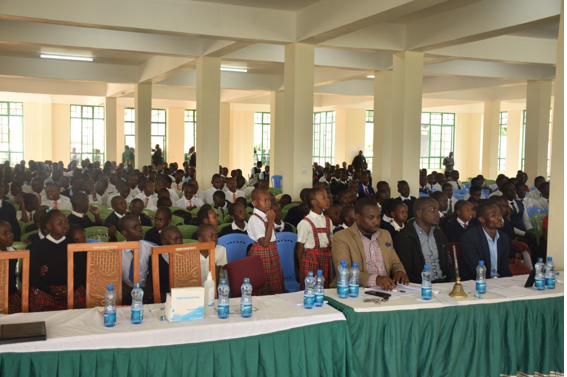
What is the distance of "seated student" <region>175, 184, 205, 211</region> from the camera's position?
446 inches

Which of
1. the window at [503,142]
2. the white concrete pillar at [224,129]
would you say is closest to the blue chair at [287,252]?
the white concrete pillar at [224,129]

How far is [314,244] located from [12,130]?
27587 millimetres

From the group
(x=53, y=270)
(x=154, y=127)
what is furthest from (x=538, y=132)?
(x=154, y=127)

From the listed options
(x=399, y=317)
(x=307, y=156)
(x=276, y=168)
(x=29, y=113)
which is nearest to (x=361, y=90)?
(x=276, y=168)

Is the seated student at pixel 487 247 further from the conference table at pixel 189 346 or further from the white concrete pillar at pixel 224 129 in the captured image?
the white concrete pillar at pixel 224 129

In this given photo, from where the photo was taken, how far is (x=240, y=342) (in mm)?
4055

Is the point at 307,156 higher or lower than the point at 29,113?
lower

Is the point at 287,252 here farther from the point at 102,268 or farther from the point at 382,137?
the point at 382,137

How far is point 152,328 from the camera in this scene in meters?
3.95

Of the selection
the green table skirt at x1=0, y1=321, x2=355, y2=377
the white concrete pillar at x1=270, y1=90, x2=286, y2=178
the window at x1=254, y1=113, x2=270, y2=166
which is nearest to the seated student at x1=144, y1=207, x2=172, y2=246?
the green table skirt at x1=0, y1=321, x2=355, y2=377

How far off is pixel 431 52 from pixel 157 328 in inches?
444

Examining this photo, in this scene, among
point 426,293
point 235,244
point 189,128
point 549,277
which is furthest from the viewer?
point 189,128

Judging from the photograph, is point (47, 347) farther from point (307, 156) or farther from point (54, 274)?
point (307, 156)

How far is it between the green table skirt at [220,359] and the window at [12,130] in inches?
1136
